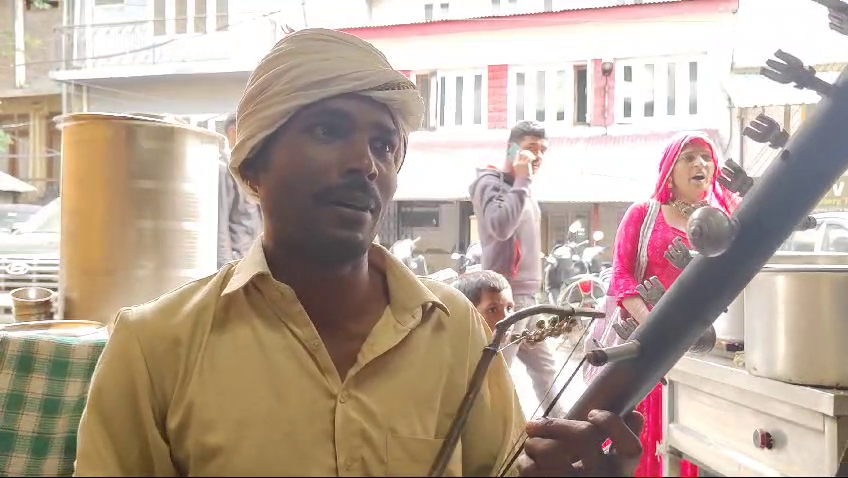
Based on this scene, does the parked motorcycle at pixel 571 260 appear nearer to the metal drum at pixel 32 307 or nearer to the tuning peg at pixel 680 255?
the metal drum at pixel 32 307

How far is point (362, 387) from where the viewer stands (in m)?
0.68

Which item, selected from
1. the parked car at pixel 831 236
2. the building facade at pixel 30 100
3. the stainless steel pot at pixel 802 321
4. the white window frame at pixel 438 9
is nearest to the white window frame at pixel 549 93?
the white window frame at pixel 438 9

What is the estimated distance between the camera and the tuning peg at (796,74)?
0.51 metres

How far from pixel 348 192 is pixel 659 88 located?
1796 millimetres

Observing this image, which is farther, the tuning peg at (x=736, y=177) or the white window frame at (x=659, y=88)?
the white window frame at (x=659, y=88)

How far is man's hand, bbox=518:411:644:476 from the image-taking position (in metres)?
0.61

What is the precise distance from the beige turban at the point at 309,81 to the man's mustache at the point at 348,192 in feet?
0.29

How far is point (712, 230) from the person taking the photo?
0.51m

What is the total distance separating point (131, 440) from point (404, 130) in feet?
1.45

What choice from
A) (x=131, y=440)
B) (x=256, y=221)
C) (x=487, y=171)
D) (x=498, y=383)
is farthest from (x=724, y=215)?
(x=256, y=221)

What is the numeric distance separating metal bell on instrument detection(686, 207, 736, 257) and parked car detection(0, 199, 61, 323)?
1895 millimetres

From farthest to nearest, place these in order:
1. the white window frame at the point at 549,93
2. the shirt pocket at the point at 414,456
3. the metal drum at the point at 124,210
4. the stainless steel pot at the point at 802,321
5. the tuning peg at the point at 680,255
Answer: the white window frame at the point at 549,93 < the metal drum at the point at 124,210 < the stainless steel pot at the point at 802,321 < the tuning peg at the point at 680,255 < the shirt pocket at the point at 414,456

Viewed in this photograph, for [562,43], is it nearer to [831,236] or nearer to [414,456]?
[831,236]

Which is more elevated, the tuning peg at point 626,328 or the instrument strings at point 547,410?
the tuning peg at point 626,328
